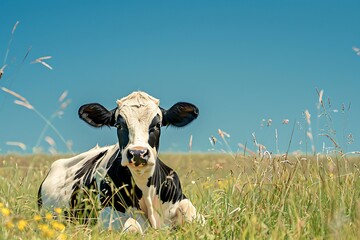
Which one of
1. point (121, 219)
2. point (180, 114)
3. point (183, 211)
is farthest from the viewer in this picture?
point (180, 114)

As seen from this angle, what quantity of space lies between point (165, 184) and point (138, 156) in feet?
3.68

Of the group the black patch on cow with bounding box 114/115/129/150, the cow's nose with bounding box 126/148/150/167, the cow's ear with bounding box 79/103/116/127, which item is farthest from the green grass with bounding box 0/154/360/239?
the cow's ear with bounding box 79/103/116/127

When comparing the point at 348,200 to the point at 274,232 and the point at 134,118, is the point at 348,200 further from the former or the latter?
the point at 134,118

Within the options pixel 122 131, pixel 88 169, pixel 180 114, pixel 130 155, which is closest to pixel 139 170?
pixel 130 155

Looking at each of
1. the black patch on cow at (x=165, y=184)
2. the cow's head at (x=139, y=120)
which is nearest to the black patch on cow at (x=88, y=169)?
the cow's head at (x=139, y=120)

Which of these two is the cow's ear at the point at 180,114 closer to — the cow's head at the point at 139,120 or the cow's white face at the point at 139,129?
the cow's head at the point at 139,120

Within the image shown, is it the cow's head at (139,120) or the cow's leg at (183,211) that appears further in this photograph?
the cow's leg at (183,211)

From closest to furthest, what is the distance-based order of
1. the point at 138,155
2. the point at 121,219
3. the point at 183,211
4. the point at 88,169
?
the point at 138,155
the point at 121,219
the point at 183,211
the point at 88,169

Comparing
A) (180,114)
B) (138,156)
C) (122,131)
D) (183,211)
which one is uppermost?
(180,114)

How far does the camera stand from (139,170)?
684 centimetres

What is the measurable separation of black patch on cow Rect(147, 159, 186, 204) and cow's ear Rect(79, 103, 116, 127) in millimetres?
889

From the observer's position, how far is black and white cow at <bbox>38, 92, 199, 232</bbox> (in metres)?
6.78

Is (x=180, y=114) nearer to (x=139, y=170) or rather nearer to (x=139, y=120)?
(x=139, y=120)

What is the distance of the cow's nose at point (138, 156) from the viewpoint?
6500 millimetres
